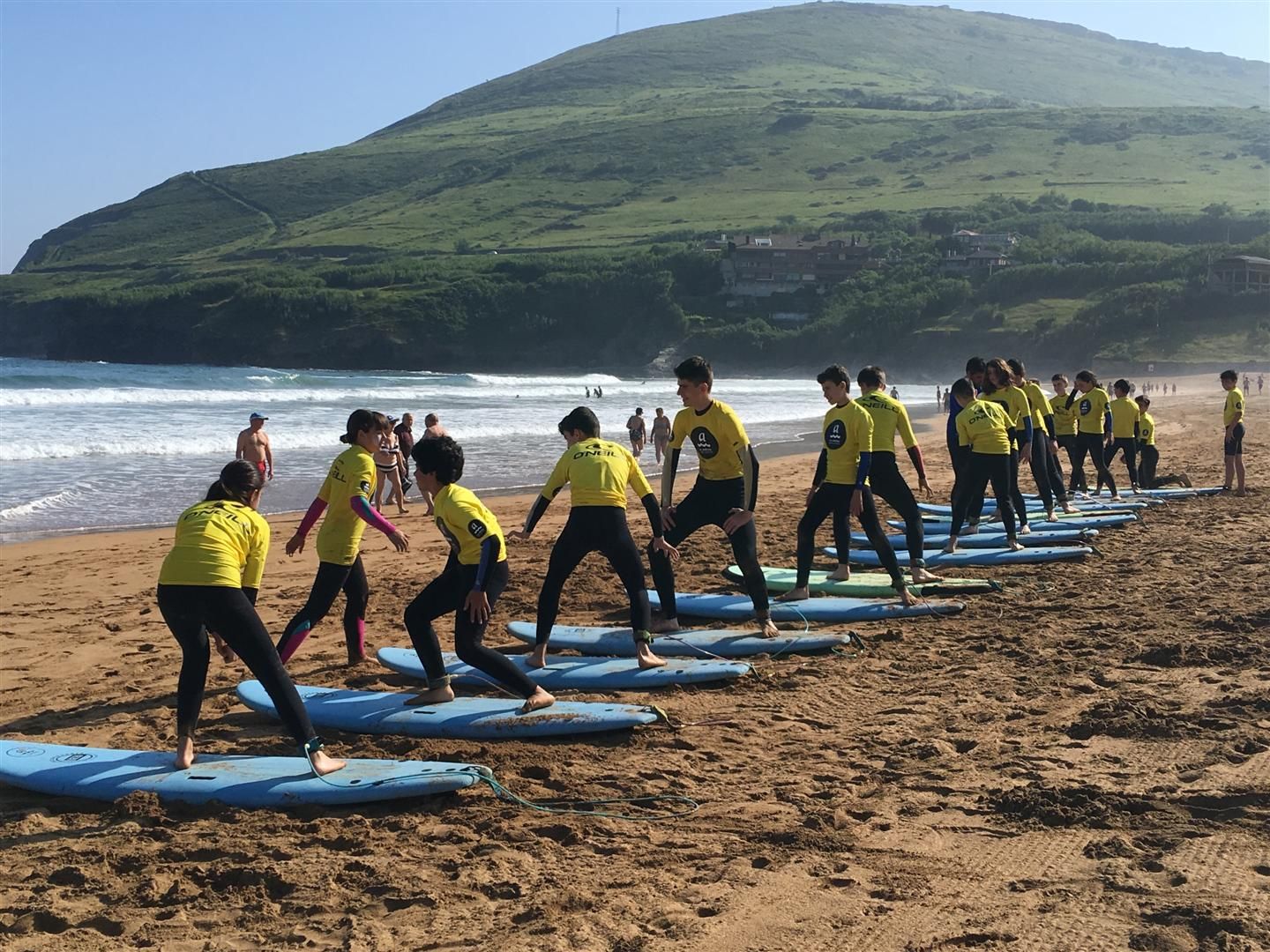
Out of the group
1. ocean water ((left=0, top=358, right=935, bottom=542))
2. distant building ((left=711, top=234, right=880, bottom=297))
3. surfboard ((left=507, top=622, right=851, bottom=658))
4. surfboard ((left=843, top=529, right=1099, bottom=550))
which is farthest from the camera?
distant building ((left=711, top=234, right=880, bottom=297))

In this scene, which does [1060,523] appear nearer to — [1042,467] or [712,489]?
[1042,467]

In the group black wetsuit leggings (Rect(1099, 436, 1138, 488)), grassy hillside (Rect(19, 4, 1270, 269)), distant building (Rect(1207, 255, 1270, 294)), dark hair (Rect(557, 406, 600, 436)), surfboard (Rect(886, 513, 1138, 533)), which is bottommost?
surfboard (Rect(886, 513, 1138, 533))

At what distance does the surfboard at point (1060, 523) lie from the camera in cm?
1221

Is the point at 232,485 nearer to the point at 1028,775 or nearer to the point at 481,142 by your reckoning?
the point at 1028,775

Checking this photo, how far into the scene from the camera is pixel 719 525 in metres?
8.13

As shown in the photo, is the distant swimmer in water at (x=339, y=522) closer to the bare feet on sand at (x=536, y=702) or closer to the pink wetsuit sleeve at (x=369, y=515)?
the pink wetsuit sleeve at (x=369, y=515)

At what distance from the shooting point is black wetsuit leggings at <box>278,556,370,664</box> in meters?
7.23

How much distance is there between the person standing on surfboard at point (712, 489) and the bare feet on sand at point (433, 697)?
1799 millimetres

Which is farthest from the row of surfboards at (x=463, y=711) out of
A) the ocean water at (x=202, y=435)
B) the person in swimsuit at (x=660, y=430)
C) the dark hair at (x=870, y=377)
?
the person in swimsuit at (x=660, y=430)

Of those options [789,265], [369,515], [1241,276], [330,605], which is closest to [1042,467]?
[330,605]

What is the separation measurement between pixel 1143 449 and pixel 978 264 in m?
83.6

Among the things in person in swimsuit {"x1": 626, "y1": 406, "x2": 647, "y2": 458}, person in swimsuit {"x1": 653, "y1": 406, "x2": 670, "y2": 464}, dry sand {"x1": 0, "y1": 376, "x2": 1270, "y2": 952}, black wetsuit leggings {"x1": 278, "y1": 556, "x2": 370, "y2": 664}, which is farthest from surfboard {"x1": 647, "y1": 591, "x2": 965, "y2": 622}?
person in swimsuit {"x1": 626, "y1": 406, "x2": 647, "y2": 458}

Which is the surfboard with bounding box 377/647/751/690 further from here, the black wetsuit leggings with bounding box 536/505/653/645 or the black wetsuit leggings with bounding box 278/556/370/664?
the black wetsuit leggings with bounding box 278/556/370/664

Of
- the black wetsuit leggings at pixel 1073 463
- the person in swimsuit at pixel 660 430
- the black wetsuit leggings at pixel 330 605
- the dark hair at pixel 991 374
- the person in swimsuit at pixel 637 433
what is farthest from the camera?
the person in swimsuit at pixel 637 433
